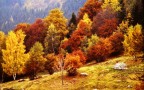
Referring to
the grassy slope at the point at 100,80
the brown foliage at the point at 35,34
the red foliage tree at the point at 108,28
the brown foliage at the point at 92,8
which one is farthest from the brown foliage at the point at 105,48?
the brown foliage at the point at 92,8

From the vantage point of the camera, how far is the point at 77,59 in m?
77.2

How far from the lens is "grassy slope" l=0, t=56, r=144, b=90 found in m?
64.2

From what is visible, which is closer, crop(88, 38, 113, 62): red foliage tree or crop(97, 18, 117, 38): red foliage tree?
crop(88, 38, 113, 62): red foliage tree

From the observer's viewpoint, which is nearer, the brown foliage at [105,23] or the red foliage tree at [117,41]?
the red foliage tree at [117,41]

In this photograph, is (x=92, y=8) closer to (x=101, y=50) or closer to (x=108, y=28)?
(x=108, y=28)

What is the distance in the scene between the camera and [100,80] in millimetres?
67688

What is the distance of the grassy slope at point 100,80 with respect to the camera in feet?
211

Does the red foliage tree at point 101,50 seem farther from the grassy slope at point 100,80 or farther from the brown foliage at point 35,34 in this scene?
the brown foliage at point 35,34

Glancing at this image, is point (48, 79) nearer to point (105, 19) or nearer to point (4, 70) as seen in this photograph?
point (4, 70)

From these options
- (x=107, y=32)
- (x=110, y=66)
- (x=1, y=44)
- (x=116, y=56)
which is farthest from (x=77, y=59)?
(x=1, y=44)

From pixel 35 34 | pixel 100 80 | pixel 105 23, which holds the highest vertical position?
pixel 105 23

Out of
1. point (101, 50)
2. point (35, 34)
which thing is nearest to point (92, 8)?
point (35, 34)

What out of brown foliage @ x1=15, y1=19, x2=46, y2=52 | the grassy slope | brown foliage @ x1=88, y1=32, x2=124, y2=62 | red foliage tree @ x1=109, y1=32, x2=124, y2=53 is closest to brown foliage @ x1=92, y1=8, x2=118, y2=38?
brown foliage @ x1=88, y1=32, x2=124, y2=62

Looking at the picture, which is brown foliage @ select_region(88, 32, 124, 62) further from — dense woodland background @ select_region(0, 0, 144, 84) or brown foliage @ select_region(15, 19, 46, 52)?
brown foliage @ select_region(15, 19, 46, 52)
